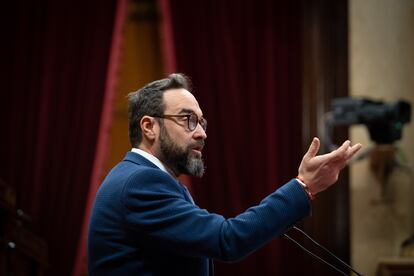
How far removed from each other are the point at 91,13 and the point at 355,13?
2.01 metres

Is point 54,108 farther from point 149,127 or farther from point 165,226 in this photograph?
point 165,226

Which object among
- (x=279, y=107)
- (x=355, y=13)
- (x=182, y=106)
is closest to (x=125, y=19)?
(x=279, y=107)

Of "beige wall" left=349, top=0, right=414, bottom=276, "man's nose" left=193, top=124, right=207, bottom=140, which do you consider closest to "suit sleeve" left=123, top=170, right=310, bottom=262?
"man's nose" left=193, top=124, right=207, bottom=140

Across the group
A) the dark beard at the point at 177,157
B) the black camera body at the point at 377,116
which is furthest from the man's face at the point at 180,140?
the black camera body at the point at 377,116

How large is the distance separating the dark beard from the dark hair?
0.27ft

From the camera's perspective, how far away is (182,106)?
2178mm

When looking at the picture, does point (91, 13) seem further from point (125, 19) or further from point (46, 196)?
point (46, 196)

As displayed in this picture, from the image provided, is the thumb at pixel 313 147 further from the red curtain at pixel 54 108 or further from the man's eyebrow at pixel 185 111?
the red curtain at pixel 54 108

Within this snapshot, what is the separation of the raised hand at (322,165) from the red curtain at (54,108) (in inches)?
140

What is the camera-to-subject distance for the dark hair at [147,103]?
2188mm

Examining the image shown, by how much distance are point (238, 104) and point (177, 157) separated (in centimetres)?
306

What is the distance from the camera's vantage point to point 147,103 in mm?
2203

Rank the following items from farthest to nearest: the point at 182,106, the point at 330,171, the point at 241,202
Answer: the point at 241,202 → the point at 182,106 → the point at 330,171

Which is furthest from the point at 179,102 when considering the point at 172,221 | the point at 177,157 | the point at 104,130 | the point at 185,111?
the point at 104,130
